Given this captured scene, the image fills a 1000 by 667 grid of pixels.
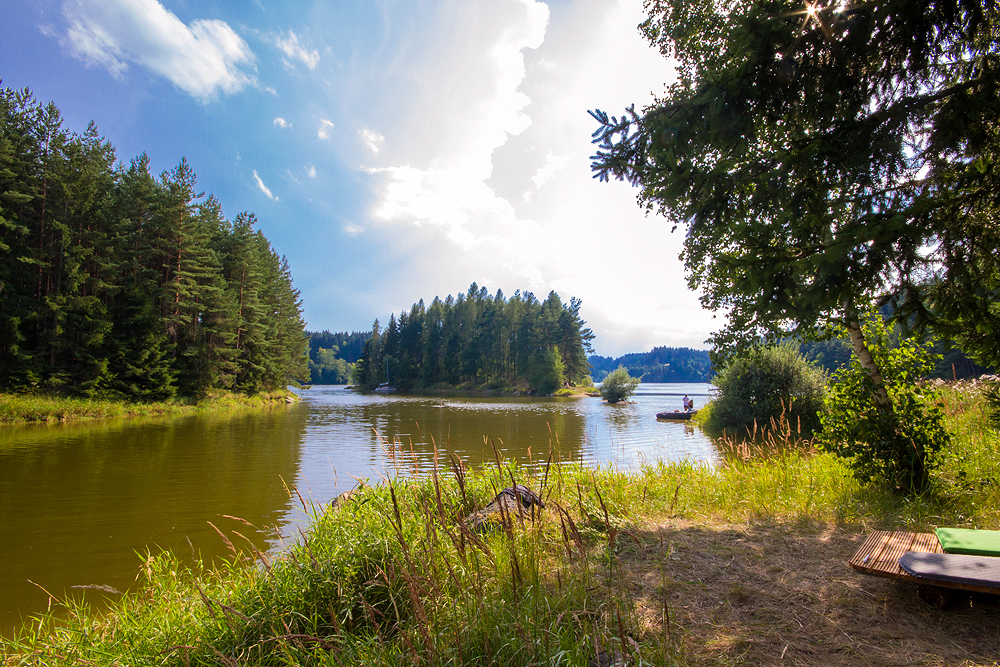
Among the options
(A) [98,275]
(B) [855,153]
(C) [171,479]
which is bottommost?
(C) [171,479]

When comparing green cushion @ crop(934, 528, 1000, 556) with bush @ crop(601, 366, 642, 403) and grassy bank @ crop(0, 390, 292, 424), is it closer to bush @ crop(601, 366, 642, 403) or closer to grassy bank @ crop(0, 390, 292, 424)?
grassy bank @ crop(0, 390, 292, 424)

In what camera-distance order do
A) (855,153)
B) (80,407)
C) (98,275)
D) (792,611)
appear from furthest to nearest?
(98,275)
(80,407)
(855,153)
(792,611)

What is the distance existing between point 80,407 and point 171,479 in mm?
16319

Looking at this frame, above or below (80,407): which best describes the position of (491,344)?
above

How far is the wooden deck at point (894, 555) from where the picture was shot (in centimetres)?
260

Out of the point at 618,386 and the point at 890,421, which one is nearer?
the point at 890,421

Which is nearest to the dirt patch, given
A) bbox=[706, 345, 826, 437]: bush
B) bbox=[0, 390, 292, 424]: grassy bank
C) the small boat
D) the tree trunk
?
the tree trunk

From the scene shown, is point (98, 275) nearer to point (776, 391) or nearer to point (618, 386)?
point (776, 391)

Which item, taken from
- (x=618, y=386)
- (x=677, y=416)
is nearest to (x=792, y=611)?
(x=677, y=416)

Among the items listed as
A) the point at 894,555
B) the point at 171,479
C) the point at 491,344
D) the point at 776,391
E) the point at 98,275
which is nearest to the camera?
the point at 894,555

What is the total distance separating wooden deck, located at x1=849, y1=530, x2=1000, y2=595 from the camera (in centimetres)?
260

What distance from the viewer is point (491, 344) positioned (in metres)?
74.7

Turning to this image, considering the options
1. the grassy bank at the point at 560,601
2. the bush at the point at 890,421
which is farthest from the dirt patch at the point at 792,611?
the bush at the point at 890,421

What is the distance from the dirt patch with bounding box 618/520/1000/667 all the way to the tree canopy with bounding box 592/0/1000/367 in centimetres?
211
